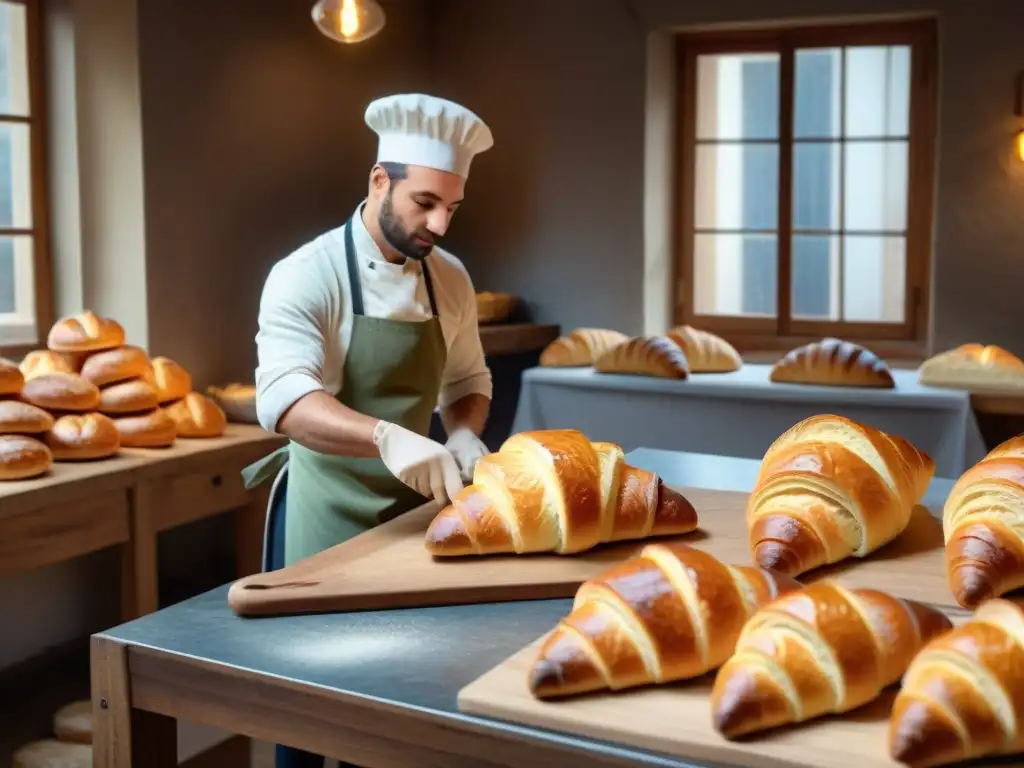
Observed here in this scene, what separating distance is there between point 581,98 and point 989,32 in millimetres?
1422

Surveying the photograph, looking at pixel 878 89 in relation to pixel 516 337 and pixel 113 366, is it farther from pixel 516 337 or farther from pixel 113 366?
pixel 113 366

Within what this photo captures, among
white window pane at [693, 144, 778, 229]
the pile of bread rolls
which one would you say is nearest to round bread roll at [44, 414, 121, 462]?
the pile of bread rolls

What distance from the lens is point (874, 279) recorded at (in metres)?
4.29

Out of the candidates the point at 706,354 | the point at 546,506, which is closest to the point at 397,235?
the point at 546,506

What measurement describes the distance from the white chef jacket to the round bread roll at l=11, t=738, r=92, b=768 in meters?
1.05

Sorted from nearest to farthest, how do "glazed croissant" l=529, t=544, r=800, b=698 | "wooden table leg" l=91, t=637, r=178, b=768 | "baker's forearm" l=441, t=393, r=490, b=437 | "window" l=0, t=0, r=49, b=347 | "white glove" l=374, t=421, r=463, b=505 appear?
1. "glazed croissant" l=529, t=544, r=800, b=698
2. "wooden table leg" l=91, t=637, r=178, b=768
3. "white glove" l=374, t=421, r=463, b=505
4. "baker's forearm" l=441, t=393, r=490, b=437
5. "window" l=0, t=0, r=49, b=347

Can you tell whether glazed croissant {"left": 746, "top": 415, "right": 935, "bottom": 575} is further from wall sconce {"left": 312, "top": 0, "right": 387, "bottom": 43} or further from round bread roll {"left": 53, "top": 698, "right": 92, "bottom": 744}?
round bread roll {"left": 53, "top": 698, "right": 92, "bottom": 744}

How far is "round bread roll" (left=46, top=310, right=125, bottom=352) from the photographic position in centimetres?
298

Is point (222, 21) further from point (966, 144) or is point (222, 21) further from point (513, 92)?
point (966, 144)

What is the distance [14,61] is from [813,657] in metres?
3.02

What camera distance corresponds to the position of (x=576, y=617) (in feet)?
3.56

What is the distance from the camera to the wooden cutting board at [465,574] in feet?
4.40

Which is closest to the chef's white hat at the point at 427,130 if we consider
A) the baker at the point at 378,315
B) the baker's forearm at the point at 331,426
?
the baker at the point at 378,315

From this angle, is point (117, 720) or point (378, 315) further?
point (378, 315)
